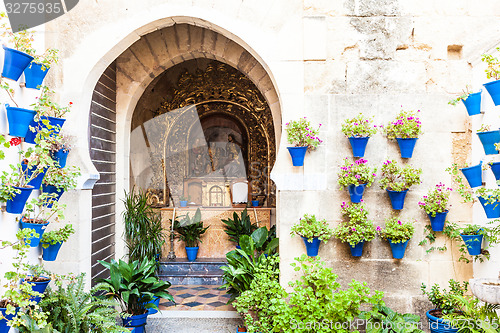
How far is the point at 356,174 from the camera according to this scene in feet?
12.9

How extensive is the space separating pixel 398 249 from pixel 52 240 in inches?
132

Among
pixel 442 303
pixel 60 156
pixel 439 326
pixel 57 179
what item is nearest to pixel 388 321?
pixel 439 326

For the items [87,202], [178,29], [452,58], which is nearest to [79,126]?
[87,202]

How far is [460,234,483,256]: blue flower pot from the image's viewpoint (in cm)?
372

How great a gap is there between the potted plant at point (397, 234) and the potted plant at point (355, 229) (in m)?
0.13

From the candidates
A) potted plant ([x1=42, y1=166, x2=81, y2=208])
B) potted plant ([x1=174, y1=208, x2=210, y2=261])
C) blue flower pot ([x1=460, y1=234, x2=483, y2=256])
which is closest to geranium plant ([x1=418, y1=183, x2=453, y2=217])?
blue flower pot ([x1=460, y1=234, x2=483, y2=256])

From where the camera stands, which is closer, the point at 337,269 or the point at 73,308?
the point at 73,308

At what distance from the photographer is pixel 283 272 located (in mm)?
4102

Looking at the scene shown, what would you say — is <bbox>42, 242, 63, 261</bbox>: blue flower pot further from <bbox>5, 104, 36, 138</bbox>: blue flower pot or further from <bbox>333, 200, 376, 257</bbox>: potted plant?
<bbox>333, 200, 376, 257</bbox>: potted plant

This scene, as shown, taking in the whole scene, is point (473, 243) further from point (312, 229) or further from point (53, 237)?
point (53, 237)

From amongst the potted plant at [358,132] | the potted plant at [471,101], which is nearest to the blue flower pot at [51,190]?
the potted plant at [358,132]

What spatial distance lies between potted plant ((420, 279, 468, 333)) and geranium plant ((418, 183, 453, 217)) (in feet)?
2.39

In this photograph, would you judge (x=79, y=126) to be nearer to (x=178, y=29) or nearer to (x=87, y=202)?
(x=87, y=202)

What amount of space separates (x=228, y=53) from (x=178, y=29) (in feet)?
2.67
